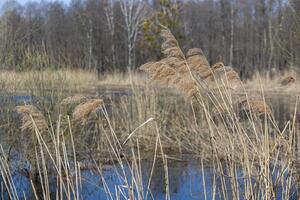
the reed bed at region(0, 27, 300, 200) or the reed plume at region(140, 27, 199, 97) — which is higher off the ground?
the reed plume at region(140, 27, 199, 97)

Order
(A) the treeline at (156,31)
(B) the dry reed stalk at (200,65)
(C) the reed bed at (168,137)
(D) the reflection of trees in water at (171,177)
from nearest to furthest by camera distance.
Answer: (C) the reed bed at (168,137), (B) the dry reed stalk at (200,65), (D) the reflection of trees in water at (171,177), (A) the treeline at (156,31)

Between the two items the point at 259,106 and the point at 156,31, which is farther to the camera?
the point at 156,31

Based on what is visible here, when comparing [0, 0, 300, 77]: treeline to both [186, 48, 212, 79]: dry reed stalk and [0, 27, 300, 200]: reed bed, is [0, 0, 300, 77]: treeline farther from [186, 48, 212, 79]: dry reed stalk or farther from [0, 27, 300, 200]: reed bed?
[186, 48, 212, 79]: dry reed stalk

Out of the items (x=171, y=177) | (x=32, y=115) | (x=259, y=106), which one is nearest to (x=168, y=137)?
(x=171, y=177)

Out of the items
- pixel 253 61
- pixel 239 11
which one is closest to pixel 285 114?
pixel 253 61

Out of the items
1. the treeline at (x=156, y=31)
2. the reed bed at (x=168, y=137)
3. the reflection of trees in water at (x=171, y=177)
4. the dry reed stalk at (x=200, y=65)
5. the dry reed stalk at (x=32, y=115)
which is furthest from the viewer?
the treeline at (x=156, y=31)

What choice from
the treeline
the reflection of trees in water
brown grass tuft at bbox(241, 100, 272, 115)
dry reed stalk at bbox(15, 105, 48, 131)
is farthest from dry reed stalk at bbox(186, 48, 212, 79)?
the treeline

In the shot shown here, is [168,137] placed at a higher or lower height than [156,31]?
lower

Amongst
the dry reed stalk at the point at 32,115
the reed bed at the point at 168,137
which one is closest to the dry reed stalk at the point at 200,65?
the reed bed at the point at 168,137

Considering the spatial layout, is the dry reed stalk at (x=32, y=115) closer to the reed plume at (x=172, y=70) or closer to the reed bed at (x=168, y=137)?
the reed bed at (x=168, y=137)

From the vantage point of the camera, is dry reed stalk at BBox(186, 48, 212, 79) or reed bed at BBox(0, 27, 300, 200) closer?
reed bed at BBox(0, 27, 300, 200)

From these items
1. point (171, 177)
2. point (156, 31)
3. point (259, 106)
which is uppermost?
point (156, 31)

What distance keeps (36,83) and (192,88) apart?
3104 millimetres

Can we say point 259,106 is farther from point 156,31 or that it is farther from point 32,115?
point 156,31
